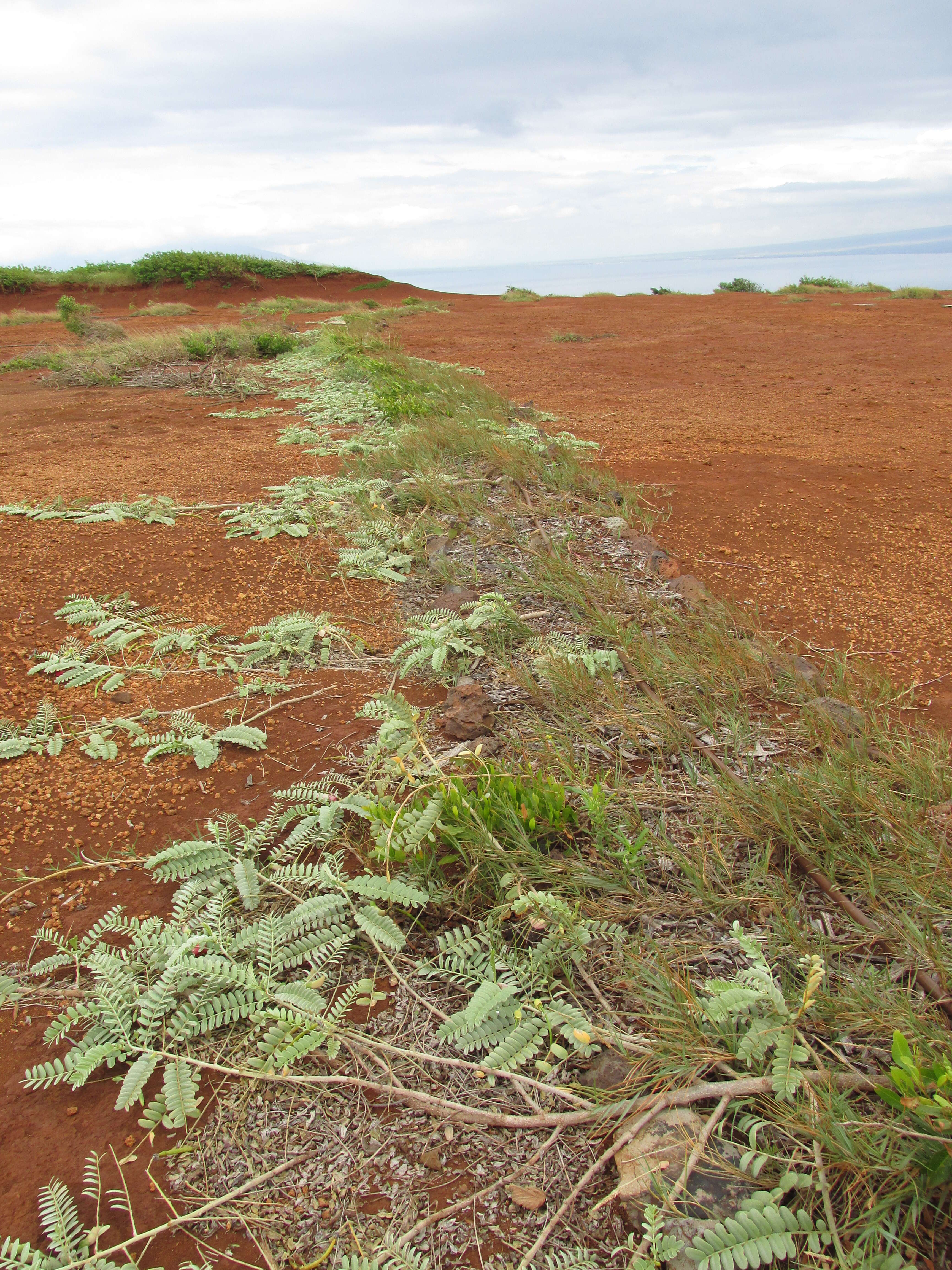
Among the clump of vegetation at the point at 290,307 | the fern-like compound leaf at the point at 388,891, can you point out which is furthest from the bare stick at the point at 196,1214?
the clump of vegetation at the point at 290,307

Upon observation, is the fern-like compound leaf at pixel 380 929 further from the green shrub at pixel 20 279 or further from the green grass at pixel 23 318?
the green shrub at pixel 20 279

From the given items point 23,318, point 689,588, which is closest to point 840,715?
point 689,588

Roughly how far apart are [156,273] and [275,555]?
2460 centimetres

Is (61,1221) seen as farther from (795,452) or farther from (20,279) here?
(20,279)

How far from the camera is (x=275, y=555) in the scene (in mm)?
3963

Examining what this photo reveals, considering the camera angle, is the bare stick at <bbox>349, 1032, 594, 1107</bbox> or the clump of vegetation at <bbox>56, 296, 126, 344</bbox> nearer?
the bare stick at <bbox>349, 1032, 594, 1107</bbox>

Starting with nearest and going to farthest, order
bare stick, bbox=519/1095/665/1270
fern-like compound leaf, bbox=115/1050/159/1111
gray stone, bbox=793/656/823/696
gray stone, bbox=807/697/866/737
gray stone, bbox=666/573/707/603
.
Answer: bare stick, bbox=519/1095/665/1270 < fern-like compound leaf, bbox=115/1050/159/1111 < gray stone, bbox=807/697/866/737 < gray stone, bbox=793/656/823/696 < gray stone, bbox=666/573/707/603

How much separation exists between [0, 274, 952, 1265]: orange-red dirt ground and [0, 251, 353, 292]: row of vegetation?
15.7 m

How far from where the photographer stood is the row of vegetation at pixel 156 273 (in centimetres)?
2303

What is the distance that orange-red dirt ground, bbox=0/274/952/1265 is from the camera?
1.87 metres

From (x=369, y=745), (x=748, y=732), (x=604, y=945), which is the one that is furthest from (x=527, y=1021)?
(x=748, y=732)

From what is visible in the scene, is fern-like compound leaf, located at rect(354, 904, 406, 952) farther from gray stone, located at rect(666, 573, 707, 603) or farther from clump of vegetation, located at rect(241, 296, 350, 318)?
clump of vegetation, located at rect(241, 296, 350, 318)

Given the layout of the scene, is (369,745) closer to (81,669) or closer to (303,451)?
(81,669)

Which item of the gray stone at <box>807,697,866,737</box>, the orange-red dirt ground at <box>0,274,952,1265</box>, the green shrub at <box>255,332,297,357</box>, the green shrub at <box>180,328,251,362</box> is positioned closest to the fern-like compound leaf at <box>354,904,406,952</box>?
the orange-red dirt ground at <box>0,274,952,1265</box>
